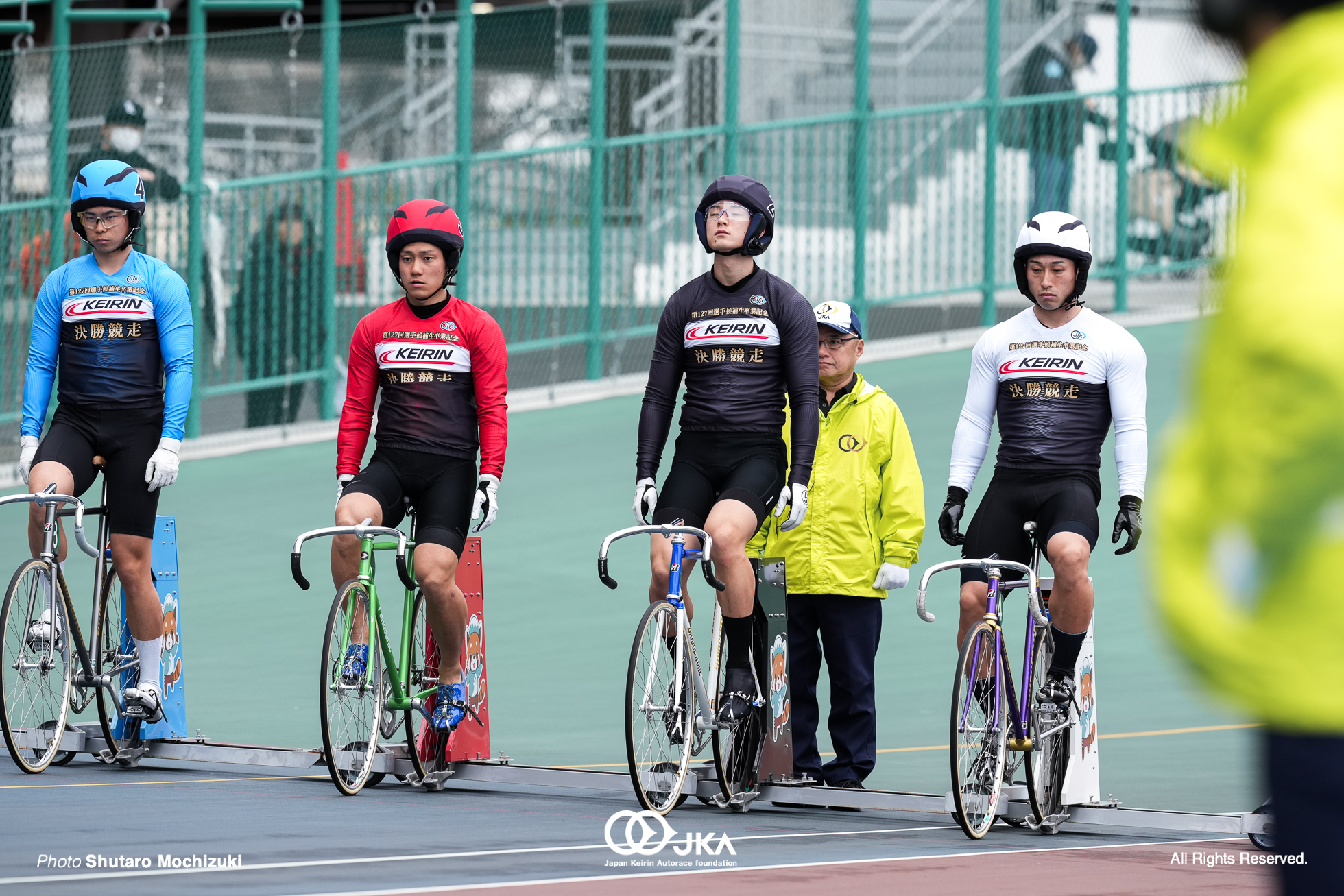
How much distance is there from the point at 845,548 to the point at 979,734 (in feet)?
4.91

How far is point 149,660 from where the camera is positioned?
7.98 m

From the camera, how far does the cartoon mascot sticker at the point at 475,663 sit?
25.6ft

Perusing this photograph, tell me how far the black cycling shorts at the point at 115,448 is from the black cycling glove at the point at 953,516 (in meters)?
3.10

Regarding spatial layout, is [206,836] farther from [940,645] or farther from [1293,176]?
[940,645]

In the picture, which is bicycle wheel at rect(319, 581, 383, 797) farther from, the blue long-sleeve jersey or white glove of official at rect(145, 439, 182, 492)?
the blue long-sleeve jersey

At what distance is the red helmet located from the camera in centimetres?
752

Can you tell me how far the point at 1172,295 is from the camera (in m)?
18.0

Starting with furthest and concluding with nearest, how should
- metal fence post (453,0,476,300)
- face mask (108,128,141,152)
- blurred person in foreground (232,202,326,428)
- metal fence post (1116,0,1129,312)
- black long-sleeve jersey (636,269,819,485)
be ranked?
metal fence post (1116,0,1129,312) < metal fence post (453,0,476,300) < blurred person in foreground (232,202,326,428) < face mask (108,128,141,152) < black long-sleeve jersey (636,269,819,485)

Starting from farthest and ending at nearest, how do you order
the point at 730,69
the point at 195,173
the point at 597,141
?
the point at 730,69 < the point at 597,141 < the point at 195,173

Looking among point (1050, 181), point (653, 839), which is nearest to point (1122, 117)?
point (1050, 181)

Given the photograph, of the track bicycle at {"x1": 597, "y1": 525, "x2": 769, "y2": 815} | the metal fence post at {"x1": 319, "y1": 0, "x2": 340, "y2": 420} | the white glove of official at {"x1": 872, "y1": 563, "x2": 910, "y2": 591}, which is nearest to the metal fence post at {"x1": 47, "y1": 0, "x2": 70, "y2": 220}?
the metal fence post at {"x1": 319, "y1": 0, "x2": 340, "y2": 420}

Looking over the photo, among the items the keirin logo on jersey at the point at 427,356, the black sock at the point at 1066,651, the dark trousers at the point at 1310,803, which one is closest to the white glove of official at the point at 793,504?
the black sock at the point at 1066,651

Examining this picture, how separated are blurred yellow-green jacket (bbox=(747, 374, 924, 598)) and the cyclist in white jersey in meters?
0.78

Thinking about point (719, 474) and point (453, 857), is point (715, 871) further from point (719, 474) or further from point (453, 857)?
point (719, 474)
